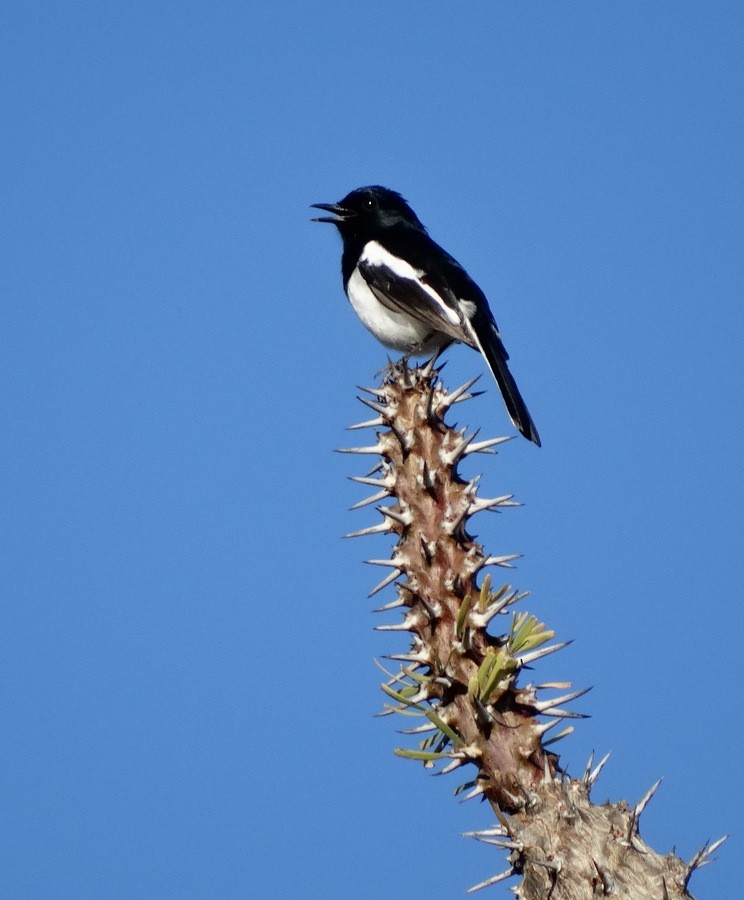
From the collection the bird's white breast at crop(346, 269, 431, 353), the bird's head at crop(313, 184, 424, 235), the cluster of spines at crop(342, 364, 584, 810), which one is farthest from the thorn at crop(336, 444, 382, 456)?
the bird's head at crop(313, 184, 424, 235)

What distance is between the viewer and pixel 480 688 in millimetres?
2391

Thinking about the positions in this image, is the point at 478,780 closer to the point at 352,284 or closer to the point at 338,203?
the point at 352,284

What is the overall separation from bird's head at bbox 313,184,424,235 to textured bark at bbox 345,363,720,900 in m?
6.63

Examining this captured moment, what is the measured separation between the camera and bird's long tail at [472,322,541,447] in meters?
6.91

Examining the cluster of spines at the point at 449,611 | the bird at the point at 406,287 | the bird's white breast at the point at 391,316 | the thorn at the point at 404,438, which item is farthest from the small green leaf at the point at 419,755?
the bird's white breast at the point at 391,316

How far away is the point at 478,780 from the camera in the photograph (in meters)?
2.40

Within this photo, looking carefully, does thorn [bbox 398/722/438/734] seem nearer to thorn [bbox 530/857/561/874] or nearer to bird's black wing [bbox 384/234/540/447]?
thorn [bbox 530/857/561/874]

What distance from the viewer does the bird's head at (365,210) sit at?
376 inches

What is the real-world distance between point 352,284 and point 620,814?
715cm

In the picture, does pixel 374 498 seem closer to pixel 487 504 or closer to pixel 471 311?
pixel 487 504

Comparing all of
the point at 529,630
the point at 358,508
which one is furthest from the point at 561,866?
the point at 358,508

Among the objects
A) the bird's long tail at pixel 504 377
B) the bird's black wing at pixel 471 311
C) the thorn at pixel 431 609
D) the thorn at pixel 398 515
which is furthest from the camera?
the bird's black wing at pixel 471 311

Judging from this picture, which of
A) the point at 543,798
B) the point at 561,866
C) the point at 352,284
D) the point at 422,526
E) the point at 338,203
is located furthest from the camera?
the point at 338,203

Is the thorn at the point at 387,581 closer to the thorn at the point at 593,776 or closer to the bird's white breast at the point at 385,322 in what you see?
the thorn at the point at 593,776
